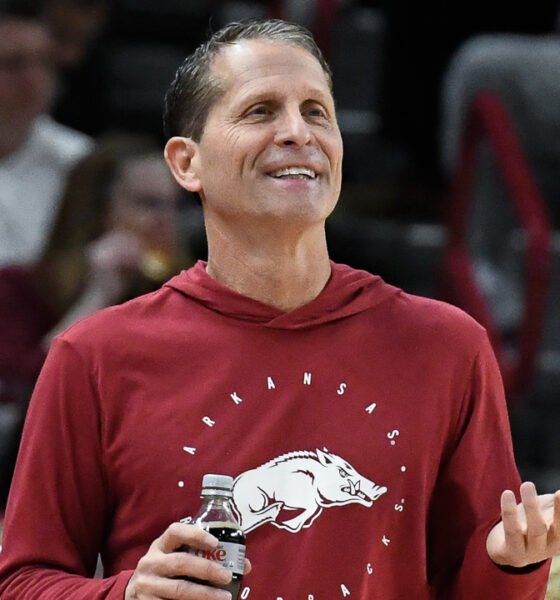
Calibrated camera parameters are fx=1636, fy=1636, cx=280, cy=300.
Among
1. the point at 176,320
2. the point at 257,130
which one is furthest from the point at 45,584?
the point at 257,130

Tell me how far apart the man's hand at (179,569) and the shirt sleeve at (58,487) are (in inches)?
7.1

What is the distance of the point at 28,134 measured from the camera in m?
5.22

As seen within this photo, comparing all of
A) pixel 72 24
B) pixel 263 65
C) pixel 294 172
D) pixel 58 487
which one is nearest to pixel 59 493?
pixel 58 487

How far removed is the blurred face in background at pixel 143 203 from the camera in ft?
14.6

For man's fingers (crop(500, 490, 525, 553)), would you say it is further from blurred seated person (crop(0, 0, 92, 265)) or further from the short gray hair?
blurred seated person (crop(0, 0, 92, 265))

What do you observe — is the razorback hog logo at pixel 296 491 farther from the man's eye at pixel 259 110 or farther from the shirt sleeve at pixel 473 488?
A: the man's eye at pixel 259 110

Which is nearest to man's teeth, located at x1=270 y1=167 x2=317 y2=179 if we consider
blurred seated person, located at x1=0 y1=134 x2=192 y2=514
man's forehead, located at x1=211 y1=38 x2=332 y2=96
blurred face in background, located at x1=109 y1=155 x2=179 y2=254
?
man's forehead, located at x1=211 y1=38 x2=332 y2=96

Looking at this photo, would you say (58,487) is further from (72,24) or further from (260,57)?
(72,24)

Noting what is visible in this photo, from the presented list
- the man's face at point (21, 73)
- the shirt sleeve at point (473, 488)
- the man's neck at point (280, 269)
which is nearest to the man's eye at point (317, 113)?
the man's neck at point (280, 269)

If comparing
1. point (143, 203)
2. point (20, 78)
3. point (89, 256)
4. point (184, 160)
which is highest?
point (184, 160)

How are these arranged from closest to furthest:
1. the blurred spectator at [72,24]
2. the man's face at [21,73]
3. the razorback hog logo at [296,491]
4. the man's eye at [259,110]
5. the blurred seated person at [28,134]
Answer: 1. the razorback hog logo at [296,491]
2. the man's eye at [259,110]
3. the blurred seated person at [28,134]
4. the man's face at [21,73]
5. the blurred spectator at [72,24]

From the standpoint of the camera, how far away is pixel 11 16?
5.29 metres

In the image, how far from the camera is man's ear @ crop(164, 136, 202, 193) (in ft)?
7.17

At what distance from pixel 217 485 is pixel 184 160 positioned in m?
0.56
